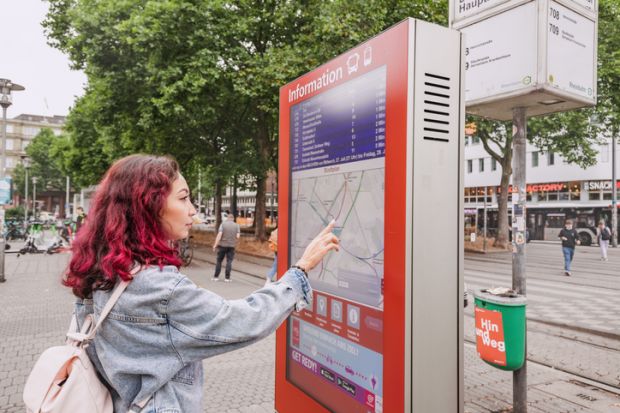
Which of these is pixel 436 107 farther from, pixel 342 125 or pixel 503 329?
pixel 503 329

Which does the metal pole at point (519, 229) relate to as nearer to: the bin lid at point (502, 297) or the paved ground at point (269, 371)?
the bin lid at point (502, 297)

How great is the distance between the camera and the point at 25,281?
12.4m

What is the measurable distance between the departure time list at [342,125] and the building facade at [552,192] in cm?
2687

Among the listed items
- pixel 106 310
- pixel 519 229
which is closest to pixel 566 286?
pixel 519 229

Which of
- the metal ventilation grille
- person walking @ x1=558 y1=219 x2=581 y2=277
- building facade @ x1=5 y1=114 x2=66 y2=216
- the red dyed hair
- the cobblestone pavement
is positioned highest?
building facade @ x1=5 y1=114 x2=66 y2=216

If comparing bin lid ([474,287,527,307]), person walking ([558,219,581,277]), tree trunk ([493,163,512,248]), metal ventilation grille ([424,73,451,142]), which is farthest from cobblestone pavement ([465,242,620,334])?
metal ventilation grille ([424,73,451,142])

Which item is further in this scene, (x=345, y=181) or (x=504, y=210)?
(x=504, y=210)

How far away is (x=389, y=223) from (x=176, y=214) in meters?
1.02

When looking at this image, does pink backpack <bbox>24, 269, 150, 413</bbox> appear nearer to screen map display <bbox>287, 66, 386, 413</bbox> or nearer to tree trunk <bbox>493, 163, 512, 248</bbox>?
screen map display <bbox>287, 66, 386, 413</bbox>

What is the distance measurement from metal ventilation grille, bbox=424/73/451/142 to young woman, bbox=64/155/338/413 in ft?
3.55

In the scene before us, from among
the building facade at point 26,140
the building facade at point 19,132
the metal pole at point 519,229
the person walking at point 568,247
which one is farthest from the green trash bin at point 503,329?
the building facade at point 19,132

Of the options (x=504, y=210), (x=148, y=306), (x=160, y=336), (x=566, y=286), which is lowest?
(x=566, y=286)

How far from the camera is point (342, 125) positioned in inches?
108

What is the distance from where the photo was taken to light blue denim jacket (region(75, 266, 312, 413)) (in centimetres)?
156
